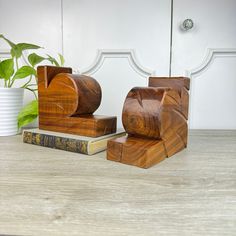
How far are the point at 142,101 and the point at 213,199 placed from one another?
19cm

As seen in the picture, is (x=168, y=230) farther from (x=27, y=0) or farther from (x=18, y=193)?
(x=27, y=0)

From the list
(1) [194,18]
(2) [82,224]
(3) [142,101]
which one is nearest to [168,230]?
(2) [82,224]

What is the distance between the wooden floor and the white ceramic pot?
17 centimetres

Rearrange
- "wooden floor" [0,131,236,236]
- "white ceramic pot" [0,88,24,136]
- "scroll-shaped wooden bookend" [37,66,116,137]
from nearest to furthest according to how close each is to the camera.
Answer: "wooden floor" [0,131,236,236]
"scroll-shaped wooden bookend" [37,66,116,137]
"white ceramic pot" [0,88,24,136]

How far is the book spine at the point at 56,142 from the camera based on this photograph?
421mm

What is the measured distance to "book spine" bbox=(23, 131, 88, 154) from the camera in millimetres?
421

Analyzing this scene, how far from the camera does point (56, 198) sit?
10.1 inches

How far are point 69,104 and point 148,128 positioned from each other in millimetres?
175

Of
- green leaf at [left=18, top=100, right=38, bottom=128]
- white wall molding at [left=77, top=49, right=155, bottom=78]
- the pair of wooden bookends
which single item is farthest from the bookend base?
white wall molding at [left=77, top=49, right=155, bottom=78]

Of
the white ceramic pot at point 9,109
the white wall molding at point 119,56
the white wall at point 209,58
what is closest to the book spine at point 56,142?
the white ceramic pot at point 9,109

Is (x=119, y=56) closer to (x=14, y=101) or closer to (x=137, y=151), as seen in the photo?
(x=14, y=101)

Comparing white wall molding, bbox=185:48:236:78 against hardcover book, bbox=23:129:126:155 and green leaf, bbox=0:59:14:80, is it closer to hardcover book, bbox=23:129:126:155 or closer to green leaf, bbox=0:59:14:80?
hardcover book, bbox=23:129:126:155

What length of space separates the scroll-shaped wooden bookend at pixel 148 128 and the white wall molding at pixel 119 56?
308 mm

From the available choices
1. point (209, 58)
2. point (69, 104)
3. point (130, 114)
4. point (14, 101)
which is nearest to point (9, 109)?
point (14, 101)
